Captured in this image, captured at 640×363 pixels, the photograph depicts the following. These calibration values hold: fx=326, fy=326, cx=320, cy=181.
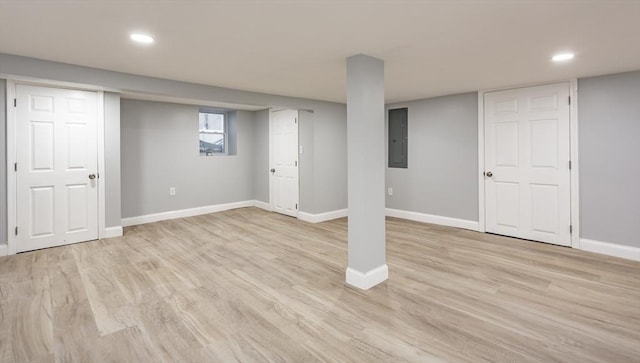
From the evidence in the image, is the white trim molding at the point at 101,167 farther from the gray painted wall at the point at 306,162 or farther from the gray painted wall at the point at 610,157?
the gray painted wall at the point at 610,157

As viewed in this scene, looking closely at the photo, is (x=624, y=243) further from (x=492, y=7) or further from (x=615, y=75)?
(x=492, y=7)

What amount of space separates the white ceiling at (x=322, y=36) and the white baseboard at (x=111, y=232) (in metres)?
2.46

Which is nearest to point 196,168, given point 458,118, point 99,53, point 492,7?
point 99,53

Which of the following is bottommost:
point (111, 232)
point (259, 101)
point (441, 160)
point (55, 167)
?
point (111, 232)

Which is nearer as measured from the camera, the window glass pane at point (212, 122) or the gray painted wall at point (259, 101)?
the gray painted wall at point (259, 101)

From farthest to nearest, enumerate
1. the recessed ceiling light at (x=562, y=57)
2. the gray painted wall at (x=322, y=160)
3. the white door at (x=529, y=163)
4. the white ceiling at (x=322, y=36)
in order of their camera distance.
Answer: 1. the gray painted wall at (x=322, y=160)
2. the white door at (x=529, y=163)
3. the recessed ceiling light at (x=562, y=57)
4. the white ceiling at (x=322, y=36)

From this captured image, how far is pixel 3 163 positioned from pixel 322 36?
4066mm

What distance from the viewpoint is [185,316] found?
2498 mm

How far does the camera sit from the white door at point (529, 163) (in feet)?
13.9

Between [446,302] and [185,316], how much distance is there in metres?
2.10

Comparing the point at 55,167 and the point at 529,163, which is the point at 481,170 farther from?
the point at 55,167

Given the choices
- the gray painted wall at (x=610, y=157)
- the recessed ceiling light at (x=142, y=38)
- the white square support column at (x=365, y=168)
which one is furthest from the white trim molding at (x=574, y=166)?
the recessed ceiling light at (x=142, y=38)

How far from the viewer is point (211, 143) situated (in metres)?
7.02

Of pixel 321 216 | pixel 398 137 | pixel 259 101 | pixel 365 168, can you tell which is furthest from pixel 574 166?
pixel 259 101
